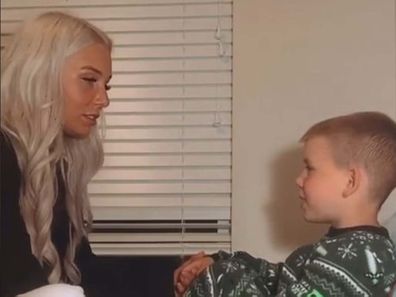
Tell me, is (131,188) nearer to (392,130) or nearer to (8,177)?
(8,177)

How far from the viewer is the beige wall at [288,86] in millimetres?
1854

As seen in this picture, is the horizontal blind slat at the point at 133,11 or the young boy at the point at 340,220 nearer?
the young boy at the point at 340,220

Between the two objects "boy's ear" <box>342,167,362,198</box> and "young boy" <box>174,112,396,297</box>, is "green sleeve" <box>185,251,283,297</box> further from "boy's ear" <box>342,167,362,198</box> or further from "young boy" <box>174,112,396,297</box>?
"boy's ear" <box>342,167,362,198</box>

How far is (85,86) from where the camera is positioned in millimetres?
1672

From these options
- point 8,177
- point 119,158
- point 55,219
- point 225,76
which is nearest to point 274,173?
point 225,76

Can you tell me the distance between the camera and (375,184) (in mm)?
1498

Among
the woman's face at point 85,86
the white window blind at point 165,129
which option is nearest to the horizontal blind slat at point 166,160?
the white window blind at point 165,129

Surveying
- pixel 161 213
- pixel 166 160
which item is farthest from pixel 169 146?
pixel 161 213

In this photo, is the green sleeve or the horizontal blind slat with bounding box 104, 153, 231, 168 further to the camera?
the horizontal blind slat with bounding box 104, 153, 231, 168

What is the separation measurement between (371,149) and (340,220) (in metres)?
0.15

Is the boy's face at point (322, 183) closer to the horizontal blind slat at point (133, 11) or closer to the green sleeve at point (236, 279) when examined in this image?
the green sleeve at point (236, 279)

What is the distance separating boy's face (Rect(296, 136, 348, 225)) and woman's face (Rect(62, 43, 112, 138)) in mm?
464

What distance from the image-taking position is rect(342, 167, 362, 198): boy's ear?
150 cm

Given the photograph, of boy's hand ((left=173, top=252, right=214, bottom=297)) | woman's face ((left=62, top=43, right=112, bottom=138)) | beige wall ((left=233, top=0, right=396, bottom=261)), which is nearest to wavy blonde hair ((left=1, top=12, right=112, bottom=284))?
woman's face ((left=62, top=43, right=112, bottom=138))
